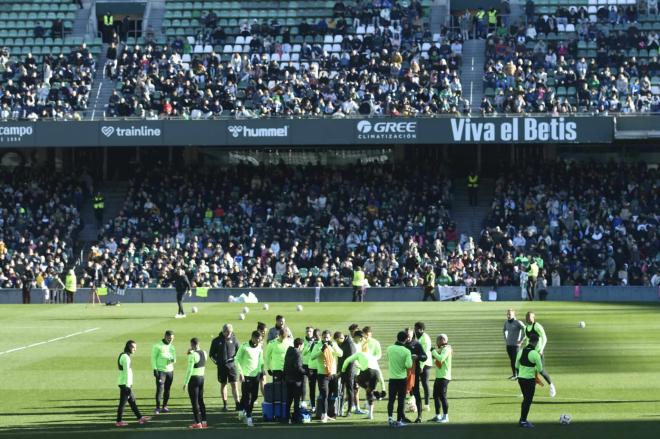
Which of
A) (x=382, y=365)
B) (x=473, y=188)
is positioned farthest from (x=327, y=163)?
(x=382, y=365)

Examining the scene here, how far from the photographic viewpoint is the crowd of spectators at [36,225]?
51.5m

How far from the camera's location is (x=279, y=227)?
53875 millimetres

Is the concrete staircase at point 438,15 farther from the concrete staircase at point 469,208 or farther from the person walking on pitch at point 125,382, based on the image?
the person walking on pitch at point 125,382

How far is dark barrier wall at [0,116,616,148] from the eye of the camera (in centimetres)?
5331

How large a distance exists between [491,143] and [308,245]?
933 cm

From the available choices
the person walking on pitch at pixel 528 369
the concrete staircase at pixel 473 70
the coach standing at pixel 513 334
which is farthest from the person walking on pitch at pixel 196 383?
the concrete staircase at pixel 473 70

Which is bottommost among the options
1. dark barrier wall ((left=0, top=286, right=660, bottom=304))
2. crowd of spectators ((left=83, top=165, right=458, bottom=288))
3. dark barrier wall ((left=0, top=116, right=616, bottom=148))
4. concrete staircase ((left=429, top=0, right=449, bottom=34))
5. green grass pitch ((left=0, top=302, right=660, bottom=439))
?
green grass pitch ((left=0, top=302, right=660, bottom=439))

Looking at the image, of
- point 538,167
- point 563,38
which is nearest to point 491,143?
point 538,167

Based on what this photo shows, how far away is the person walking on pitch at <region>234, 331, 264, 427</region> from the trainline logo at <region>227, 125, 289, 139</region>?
111 feet

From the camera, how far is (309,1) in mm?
63562

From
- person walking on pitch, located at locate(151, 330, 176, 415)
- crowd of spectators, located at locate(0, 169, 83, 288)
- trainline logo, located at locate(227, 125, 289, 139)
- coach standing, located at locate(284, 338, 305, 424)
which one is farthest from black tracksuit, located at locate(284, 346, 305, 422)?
trainline logo, located at locate(227, 125, 289, 139)

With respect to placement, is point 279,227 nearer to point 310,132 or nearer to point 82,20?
point 310,132

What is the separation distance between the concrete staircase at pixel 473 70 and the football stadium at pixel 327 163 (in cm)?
11

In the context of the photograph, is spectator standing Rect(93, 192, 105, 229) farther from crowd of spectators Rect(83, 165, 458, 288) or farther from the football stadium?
crowd of spectators Rect(83, 165, 458, 288)
